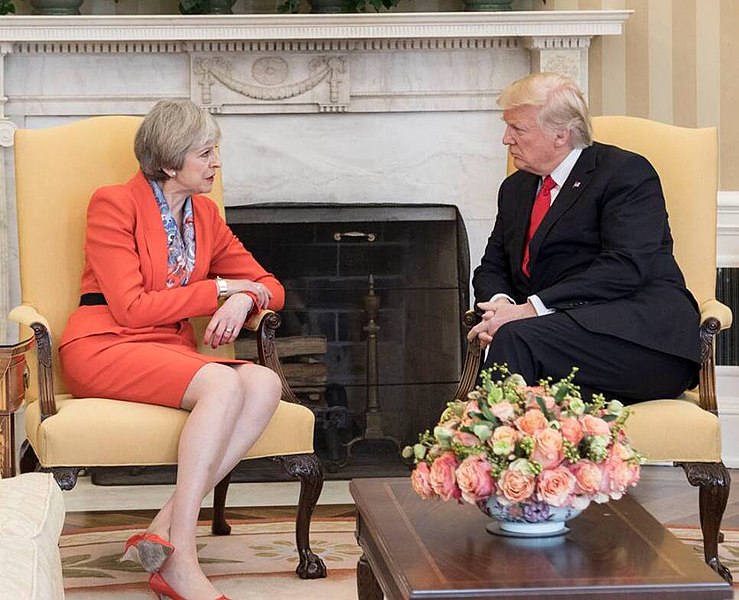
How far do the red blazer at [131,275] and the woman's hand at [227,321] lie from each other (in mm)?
28

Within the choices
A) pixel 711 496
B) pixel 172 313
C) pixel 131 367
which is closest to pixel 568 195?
pixel 711 496

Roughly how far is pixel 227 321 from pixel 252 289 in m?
0.14

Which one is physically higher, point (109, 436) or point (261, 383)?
point (261, 383)

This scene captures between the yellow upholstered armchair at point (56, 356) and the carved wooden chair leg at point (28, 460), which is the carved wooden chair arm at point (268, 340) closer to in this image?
the yellow upholstered armchair at point (56, 356)

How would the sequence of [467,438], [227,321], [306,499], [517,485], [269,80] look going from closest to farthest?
[517,485]
[467,438]
[306,499]
[227,321]
[269,80]

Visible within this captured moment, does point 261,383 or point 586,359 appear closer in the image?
point 261,383

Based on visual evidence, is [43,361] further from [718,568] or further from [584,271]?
[718,568]

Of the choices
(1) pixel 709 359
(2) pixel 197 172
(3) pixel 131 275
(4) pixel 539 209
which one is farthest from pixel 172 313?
(1) pixel 709 359

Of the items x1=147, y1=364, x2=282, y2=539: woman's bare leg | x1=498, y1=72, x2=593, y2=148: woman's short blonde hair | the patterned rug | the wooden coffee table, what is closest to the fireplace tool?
the patterned rug

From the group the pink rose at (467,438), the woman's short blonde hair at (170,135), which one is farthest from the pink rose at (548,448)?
the woman's short blonde hair at (170,135)

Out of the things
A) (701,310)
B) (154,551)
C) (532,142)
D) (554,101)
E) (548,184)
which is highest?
(554,101)

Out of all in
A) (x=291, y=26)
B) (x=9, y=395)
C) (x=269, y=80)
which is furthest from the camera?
(x=269, y=80)

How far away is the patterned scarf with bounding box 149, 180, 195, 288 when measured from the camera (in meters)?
A: 3.24

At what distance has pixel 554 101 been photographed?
3.31m
